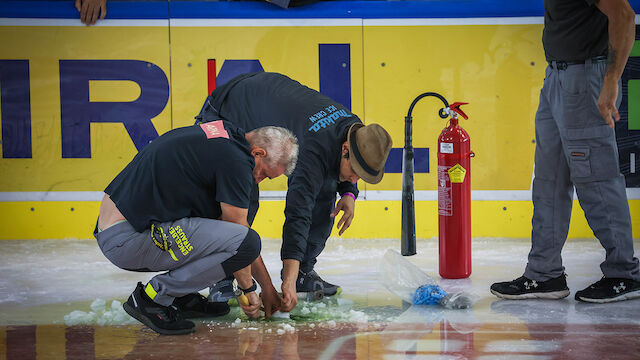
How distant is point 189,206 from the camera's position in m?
3.26

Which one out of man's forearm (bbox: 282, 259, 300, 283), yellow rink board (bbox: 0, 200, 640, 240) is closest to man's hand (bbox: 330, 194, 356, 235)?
man's forearm (bbox: 282, 259, 300, 283)

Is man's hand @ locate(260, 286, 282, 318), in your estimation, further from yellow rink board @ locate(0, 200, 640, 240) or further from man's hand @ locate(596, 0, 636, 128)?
yellow rink board @ locate(0, 200, 640, 240)

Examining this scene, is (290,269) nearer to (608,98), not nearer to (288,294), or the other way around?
(288,294)

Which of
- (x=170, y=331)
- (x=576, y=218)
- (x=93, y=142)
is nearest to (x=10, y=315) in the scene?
(x=170, y=331)

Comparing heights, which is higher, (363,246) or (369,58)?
(369,58)

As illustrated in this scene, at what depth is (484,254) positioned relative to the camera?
5.16m

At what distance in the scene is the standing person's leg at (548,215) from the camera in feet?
12.9

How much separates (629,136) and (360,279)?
8.13 feet

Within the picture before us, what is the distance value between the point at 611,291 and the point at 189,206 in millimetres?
2151

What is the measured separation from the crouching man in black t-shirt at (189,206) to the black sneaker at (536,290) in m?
1.45

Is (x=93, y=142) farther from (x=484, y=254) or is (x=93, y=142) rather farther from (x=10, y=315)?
(x=484, y=254)

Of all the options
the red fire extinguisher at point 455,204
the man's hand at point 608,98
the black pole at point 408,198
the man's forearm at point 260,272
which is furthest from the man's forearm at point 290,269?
the black pole at point 408,198

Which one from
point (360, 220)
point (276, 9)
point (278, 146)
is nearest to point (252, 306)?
point (278, 146)

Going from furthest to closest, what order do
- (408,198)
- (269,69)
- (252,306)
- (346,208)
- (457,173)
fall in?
(269,69), (408,198), (457,173), (346,208), (252,306)
